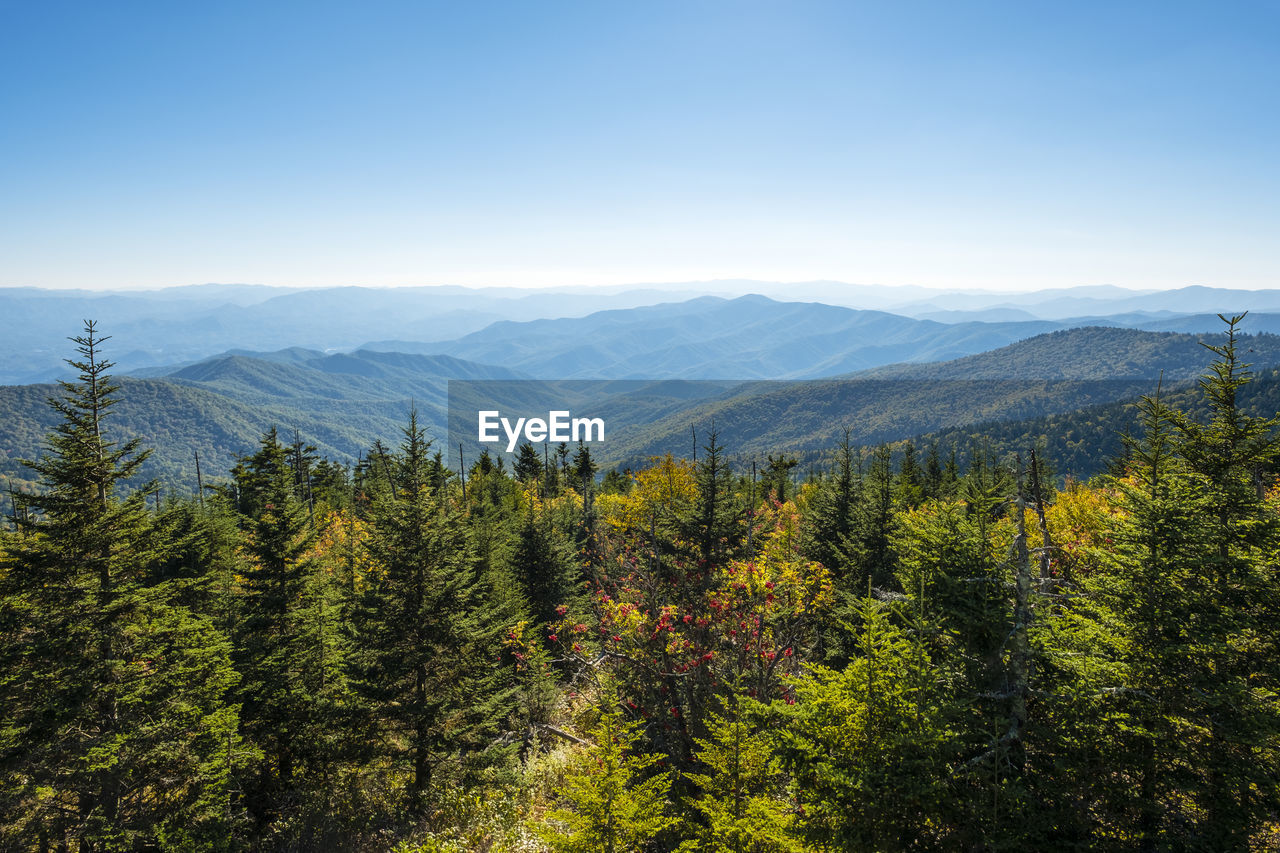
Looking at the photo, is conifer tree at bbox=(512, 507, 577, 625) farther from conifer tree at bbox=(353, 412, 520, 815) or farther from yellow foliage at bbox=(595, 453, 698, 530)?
conifer tree at bbox=(353, 412, 520, 815)

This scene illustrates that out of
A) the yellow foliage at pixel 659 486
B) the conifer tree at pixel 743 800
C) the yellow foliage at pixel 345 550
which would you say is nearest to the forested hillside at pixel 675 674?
the conifer tree at pixel 743 800

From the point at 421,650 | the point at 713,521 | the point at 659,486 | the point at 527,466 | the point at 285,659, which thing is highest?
the point at 713,521

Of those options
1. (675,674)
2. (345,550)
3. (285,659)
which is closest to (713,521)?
(675,674)

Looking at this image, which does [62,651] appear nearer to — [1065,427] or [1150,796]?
[1150,796]

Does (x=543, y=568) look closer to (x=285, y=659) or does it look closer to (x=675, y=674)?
(x=285, y=659)

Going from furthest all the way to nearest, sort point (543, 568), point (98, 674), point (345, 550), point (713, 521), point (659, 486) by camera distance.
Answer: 1. point (659, 486)
2. point (345, 550)
3. point (543, 568)
4. point (713, 521)
5. point (98, 674)

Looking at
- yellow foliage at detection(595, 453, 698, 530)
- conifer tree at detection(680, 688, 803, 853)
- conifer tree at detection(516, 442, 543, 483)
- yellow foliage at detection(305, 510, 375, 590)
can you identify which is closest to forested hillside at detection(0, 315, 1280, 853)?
conifer tree at detection(680, 688, 803, 853)

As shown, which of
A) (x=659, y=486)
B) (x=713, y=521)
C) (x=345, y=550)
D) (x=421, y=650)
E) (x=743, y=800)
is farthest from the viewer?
(x=659, y=486)

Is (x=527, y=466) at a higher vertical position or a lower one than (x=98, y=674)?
lower

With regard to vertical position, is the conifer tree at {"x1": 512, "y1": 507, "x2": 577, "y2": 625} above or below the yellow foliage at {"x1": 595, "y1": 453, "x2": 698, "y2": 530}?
below

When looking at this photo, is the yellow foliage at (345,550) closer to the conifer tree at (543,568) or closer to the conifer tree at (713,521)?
the conifer tree at (543,568)
